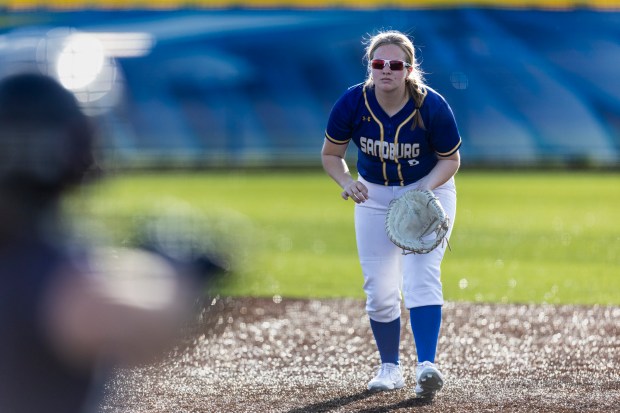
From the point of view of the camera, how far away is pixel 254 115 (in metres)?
24.7

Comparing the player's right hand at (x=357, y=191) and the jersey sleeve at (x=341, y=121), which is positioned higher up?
the jersey sleeve at (x=341, y=121)

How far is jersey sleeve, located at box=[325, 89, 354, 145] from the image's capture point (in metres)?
5.68

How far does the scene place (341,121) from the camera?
5703 millimetres

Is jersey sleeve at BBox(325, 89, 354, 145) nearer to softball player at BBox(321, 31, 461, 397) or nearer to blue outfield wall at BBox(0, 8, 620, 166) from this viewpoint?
softball player at BBox(321, 31, 461, 397)

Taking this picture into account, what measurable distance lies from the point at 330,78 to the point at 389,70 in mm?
19902

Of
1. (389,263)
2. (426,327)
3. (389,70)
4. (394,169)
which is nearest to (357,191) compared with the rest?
(394,169)

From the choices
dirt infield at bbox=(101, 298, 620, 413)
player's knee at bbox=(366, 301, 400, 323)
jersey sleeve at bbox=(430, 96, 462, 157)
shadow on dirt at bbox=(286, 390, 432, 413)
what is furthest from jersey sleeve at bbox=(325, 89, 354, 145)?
shadow on dirt at bbox=(286, 390, 432, 413)

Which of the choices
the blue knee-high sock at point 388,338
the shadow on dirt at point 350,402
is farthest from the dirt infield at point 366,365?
the blue knee-high sock at point 388,338

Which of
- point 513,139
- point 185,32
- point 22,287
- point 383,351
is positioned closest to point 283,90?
point 185,32

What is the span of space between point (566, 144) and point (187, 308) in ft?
74.8

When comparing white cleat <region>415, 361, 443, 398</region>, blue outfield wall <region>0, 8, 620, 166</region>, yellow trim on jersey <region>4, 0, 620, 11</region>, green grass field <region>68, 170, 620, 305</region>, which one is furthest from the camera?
yellow trim on jersey <region>4, 0, 620, 11</region>

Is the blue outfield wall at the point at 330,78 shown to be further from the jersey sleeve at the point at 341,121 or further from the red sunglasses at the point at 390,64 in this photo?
the red sunglasses at the point at 390,64

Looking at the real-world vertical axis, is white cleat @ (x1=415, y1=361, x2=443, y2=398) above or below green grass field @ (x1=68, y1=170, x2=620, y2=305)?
below

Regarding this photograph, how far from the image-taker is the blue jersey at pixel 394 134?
554 cm
